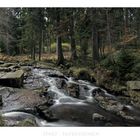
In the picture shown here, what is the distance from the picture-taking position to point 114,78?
4.94m

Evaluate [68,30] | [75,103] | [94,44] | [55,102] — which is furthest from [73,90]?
[68,30]

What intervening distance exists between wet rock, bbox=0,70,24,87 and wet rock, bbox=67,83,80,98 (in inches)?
23.8

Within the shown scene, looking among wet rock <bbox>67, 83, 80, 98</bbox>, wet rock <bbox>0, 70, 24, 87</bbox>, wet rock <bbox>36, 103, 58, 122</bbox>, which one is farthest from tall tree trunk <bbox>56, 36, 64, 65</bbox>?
wet rock <bbox>36, 103, 58, 122</bbox>

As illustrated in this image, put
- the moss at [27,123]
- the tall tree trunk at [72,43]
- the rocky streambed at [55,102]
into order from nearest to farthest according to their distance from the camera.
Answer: the moss at [27,123] < the rocky streambed at [55,102] < the tall tree trunk at [72,43]

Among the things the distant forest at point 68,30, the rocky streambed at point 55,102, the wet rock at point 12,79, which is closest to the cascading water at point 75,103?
the rocky streambed at point 55,102

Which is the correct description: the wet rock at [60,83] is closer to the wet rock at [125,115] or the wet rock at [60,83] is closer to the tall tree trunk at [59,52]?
the tall tree trunk at [59,52]

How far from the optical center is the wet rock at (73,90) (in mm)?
4805

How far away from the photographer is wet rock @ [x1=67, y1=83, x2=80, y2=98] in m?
4.80

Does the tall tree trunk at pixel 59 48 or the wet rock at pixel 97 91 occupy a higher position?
the tall tree trunk at pixel 59 48
